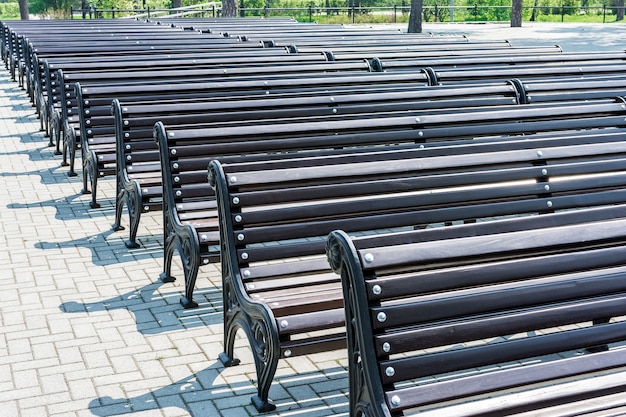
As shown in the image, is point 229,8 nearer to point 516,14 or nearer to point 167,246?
point 516,14

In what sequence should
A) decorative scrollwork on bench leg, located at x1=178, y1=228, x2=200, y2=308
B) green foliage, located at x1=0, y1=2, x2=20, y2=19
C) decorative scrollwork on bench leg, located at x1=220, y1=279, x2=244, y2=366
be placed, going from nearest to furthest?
decorative scrollwork on bench leg, located at x1=220, y1=279, x2=244, y2=366, decorative scrollwork on bench leg, located at x1=178, y1=228, x2=200, y2=308, green foliage, located at x1=0, y1=2, x2=20, y2=19

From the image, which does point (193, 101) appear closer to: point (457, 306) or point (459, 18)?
point (457, 306)

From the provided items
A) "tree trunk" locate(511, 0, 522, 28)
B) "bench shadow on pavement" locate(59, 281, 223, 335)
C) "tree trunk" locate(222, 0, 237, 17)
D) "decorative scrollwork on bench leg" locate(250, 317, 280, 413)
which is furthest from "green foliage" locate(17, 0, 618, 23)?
"decorative scrollwork on bench leg" locate(250, 317, 280, 413)

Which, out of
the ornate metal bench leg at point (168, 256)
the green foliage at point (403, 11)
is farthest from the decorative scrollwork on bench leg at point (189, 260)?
the green foliage at point (403, 11)

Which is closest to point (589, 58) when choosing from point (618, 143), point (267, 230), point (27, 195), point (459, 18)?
point (618, 143)

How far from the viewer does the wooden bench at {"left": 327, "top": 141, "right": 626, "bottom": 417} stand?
305cm

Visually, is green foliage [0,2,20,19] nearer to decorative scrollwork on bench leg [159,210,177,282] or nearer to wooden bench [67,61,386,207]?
wooden bench [67,61,386,207]

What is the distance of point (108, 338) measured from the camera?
5258 millimetres

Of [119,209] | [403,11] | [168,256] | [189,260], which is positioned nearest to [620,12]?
[403,11]

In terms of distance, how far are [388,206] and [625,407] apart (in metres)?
1.63

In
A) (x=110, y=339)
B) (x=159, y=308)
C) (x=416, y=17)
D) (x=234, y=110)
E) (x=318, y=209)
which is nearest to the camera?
(x=318, y=209)

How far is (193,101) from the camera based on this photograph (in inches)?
264

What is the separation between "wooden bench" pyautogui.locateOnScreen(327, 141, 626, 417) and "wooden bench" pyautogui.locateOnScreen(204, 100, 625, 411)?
98cm

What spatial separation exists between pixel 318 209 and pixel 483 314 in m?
1.49
